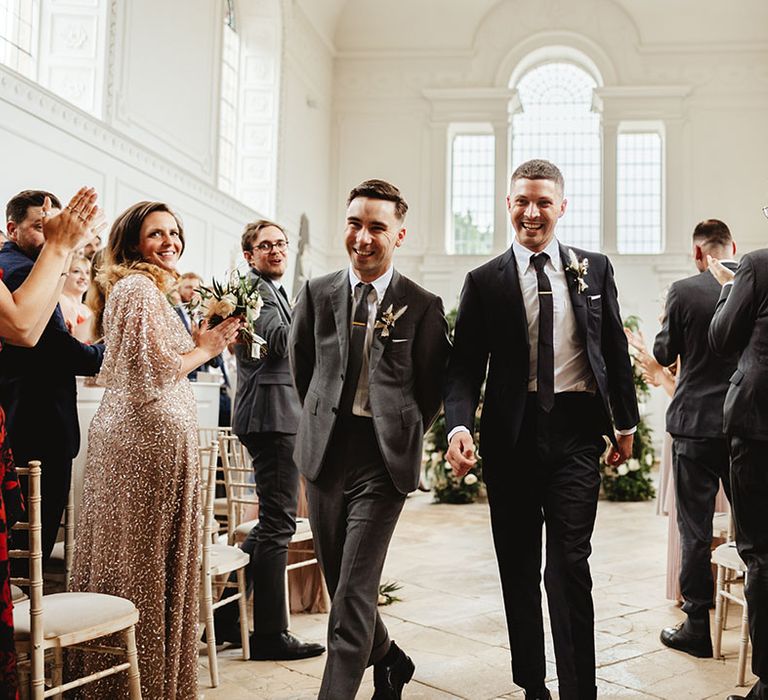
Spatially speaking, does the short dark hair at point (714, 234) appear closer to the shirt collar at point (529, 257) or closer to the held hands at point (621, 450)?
the shirt collar at point (529, 257)

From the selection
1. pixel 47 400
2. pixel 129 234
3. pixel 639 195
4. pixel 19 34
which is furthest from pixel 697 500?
pixel 639 195

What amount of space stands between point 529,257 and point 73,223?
Result: 1.59 metres

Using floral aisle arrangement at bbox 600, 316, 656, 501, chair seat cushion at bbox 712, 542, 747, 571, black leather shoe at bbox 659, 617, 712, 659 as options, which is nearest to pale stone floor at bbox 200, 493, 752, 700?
black leather shoe at bbox 659, 617, 712, 659

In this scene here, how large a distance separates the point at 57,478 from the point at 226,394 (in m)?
4.01

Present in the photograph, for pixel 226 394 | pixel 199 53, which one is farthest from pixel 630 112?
pixel 226 394

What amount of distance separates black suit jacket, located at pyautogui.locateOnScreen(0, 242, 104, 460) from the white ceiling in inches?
533

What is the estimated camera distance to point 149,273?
10.6ft

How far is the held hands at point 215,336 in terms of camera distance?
3342 millimetres

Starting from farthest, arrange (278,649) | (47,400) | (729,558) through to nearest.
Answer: (278,649)
(729,558)
(47,400)

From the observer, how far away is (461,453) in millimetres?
2898

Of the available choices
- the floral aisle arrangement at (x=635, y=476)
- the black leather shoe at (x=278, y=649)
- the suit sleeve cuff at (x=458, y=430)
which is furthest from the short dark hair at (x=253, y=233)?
the floral aisle arrangement at (x=635, y=476)

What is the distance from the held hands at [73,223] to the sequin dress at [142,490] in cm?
69

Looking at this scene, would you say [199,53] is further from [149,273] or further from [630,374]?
[630,374]

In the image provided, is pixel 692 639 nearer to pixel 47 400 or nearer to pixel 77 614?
pixel 77 614
